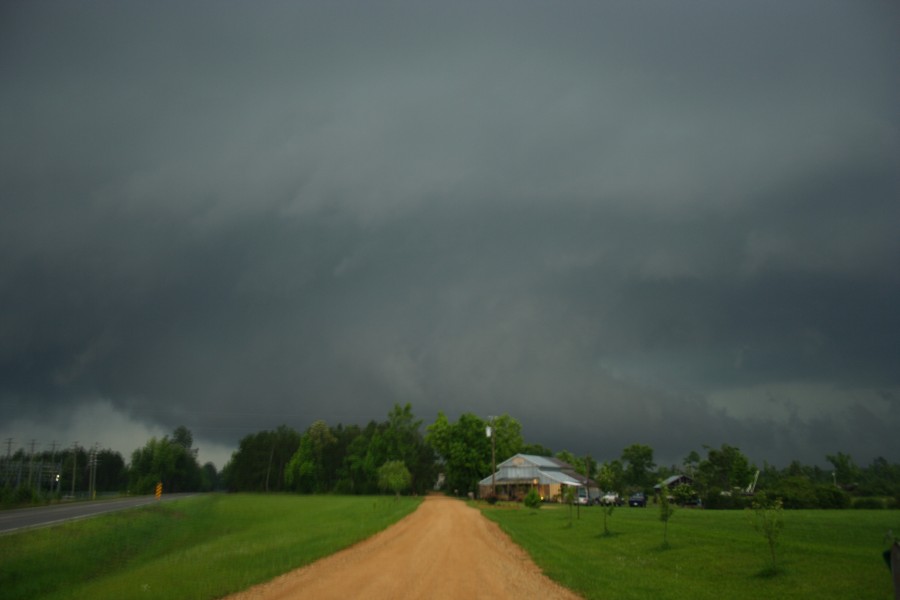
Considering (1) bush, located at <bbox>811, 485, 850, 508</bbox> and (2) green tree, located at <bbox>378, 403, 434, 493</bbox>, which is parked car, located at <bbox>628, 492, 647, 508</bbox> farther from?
(2) green tree, located at <bbox>378, 403, 434, 493</bbox>

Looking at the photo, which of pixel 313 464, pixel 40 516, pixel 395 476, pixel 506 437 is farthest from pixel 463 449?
pixel 40 516

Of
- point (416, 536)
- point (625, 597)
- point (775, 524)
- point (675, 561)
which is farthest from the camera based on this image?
point (416, 536)

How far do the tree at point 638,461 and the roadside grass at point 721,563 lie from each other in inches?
4009

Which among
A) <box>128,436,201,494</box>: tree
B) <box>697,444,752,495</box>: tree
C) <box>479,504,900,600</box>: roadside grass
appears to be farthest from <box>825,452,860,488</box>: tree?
<box>128,436,201,494</box>: tree

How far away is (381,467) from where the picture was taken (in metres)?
93.7

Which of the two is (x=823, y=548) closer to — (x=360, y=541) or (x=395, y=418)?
(x=360, y=541)

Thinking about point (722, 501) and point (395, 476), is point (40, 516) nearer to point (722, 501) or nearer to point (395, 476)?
point (395, 476)

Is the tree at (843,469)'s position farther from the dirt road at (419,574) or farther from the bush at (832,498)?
the dirt road at (419,574)

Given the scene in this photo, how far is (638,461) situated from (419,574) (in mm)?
121021

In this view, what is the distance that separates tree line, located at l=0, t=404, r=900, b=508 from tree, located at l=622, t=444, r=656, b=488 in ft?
0.75

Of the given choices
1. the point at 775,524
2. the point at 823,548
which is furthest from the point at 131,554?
the point at 823,548

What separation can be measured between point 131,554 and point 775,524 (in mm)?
25266

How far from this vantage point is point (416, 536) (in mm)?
32000

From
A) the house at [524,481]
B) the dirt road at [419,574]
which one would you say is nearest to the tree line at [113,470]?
the house at [524,481]
